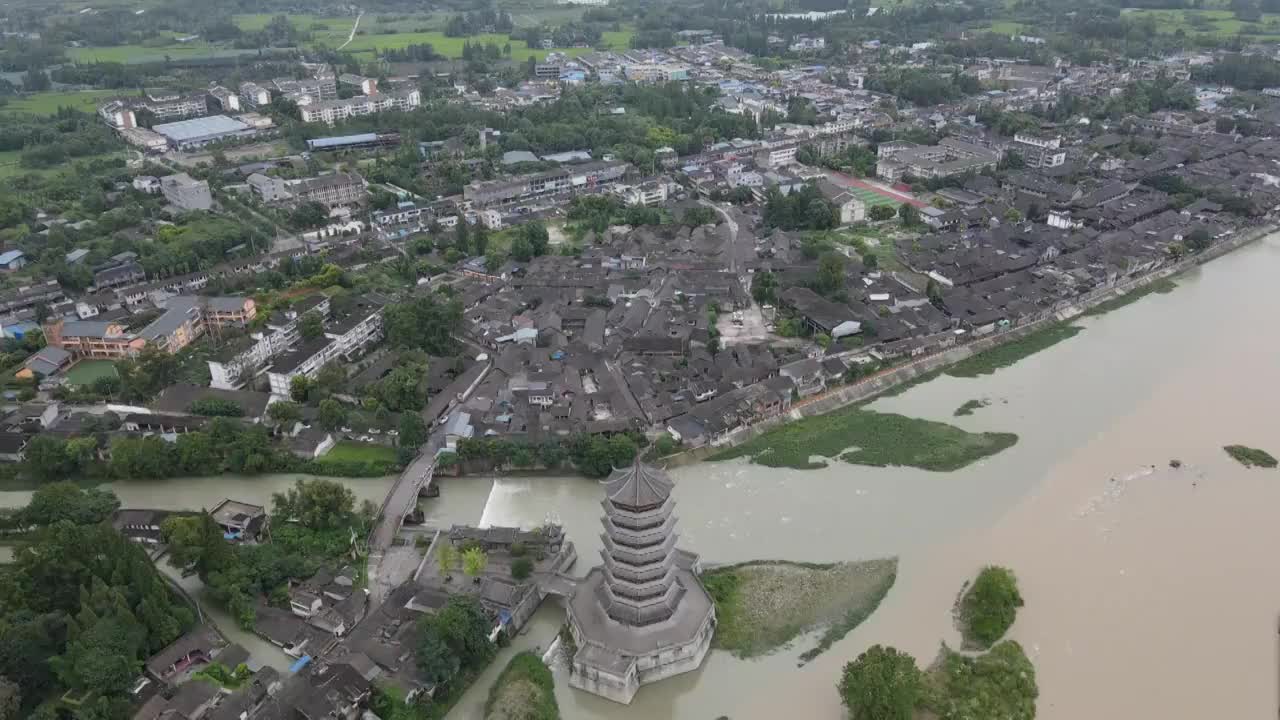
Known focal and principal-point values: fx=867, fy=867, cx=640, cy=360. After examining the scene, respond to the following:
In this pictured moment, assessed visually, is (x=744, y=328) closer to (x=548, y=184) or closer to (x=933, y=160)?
(x=548, y=184)

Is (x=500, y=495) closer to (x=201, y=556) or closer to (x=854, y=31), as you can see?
(x=201, y=556)

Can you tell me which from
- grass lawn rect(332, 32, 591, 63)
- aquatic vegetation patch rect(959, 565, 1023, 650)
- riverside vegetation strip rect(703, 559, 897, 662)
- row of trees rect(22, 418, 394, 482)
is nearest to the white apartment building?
row of trees rect(22, 418, 394, 482)

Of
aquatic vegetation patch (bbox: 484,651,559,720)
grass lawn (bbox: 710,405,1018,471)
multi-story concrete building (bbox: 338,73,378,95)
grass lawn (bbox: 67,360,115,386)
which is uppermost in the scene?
multi-story concrete building (bbox: 338,73,378,95)

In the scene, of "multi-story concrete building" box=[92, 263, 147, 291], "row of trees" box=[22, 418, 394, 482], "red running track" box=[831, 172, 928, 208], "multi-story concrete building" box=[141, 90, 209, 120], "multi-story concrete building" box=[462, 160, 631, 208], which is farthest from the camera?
"multi-story concrete building" box=[141, 90, 209, 120]

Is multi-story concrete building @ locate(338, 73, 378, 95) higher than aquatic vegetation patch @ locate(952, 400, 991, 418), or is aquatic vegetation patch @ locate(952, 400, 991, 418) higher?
multi-story concrete building @ locate(338, 73, 378, 95)

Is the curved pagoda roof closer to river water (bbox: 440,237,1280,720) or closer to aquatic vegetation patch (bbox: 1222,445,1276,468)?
river water (bbox: 440,237,1280,720)
